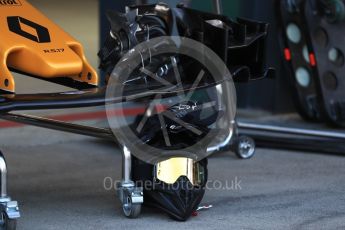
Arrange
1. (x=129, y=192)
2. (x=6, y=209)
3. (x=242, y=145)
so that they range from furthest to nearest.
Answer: (x=242, y=145) < (x=129, y=192) < (x=6, y=209)

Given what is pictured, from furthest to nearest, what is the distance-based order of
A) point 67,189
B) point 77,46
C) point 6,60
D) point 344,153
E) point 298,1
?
1. point 298,1
2. point 344,153
3. point 67,189
4. point 77,46
5. point 6,60

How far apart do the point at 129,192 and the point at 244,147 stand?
5.79 ft

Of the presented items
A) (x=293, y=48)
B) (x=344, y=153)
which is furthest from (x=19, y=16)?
(x=293, y=48)

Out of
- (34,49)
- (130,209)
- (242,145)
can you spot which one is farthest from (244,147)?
(34,49)

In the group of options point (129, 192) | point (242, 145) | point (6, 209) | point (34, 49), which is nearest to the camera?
point (6, 209)

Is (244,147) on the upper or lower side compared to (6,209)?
lower

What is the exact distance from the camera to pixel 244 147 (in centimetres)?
589

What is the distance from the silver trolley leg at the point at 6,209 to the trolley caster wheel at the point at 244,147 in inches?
86.4

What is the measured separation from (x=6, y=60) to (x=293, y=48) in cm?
334

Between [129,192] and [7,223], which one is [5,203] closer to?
[7,223]

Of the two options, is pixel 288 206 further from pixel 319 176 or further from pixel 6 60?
pixel 6 60

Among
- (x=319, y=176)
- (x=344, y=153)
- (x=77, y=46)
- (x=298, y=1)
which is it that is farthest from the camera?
(x=298, y=1)

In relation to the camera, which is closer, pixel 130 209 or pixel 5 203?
pixel 5 203

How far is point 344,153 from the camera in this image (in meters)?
5.95
